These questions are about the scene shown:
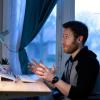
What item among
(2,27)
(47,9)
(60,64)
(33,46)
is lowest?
(60,64)

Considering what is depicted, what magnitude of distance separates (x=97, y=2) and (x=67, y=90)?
165cm

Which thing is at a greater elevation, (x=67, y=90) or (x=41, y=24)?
(x=41, y=24)

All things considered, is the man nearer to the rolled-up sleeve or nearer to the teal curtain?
the rolled-up sleeve

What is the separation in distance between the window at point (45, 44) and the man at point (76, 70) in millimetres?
1000

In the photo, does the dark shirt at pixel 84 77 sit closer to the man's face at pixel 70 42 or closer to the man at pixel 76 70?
the man at pixel 76 70

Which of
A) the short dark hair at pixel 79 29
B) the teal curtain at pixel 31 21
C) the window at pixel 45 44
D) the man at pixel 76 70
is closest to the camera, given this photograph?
the man at pixel 76 70

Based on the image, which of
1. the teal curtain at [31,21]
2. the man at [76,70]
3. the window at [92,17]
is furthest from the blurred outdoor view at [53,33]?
the man at [76,70]

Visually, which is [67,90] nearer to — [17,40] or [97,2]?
[17,40]

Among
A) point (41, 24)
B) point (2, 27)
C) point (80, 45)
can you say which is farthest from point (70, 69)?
point (2, 27)

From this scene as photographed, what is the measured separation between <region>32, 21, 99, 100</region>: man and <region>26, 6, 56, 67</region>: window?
39.4 inches

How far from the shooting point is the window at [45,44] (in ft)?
10.4

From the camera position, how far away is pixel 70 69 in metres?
2.06

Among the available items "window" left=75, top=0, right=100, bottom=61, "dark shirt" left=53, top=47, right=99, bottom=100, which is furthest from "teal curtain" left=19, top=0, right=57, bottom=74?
"dark shirt" left=53, top=47, right=99, bottom=100

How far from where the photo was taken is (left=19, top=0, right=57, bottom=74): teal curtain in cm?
304
